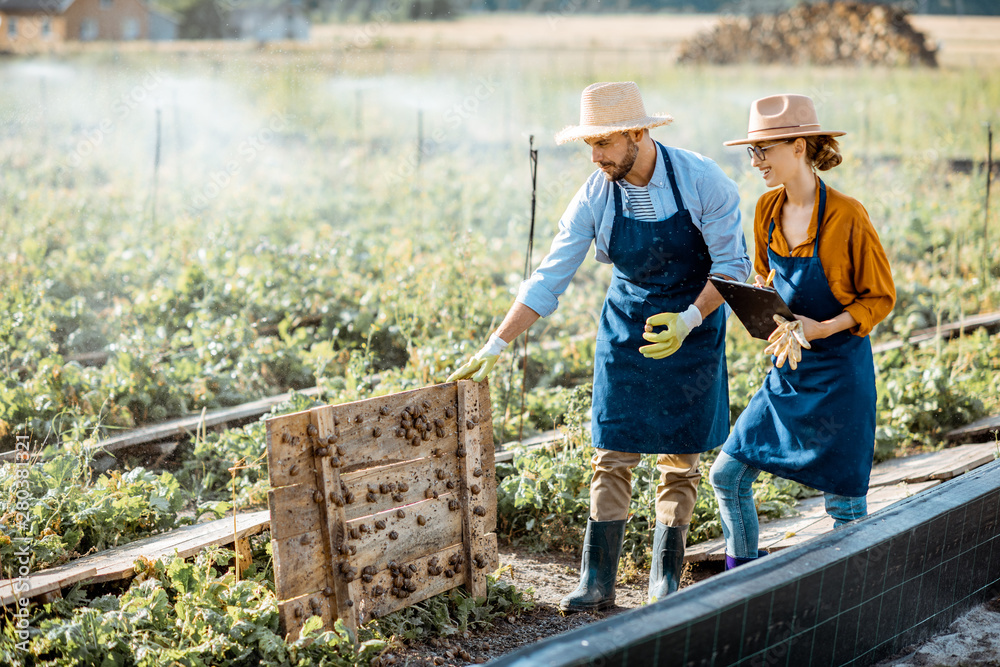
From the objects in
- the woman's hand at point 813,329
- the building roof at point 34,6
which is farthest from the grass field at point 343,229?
the woman's hand at point 813,329

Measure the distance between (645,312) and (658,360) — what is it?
169 millimetres

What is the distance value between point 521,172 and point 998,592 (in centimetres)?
864

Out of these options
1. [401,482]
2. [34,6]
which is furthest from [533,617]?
[34,6]

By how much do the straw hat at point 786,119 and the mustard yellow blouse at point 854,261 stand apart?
19 cm

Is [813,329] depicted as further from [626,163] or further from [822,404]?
[626,163]

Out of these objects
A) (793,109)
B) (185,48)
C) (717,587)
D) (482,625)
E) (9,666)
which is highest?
(185,48)

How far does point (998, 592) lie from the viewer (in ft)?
9.32

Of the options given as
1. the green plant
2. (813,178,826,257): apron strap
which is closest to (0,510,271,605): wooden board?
the green plant

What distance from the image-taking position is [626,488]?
10.1ft

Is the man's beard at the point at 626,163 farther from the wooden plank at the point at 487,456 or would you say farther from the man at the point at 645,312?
the wooden plank at the point at 487,456

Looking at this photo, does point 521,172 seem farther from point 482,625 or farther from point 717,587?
point 717,587

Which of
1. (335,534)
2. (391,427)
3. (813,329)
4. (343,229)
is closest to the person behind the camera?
(813,329)

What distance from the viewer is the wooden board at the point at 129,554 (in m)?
2.66

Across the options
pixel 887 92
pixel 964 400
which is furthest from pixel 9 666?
pixel 887 92
